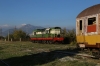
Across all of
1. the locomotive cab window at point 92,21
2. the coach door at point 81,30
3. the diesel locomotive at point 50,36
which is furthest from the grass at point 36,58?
the diesel locomotive at point 50,36

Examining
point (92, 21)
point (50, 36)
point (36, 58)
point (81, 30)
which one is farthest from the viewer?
point (50, 36)

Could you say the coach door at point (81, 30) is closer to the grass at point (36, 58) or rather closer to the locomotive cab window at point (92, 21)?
the locomotive cab window at point (92, 21)

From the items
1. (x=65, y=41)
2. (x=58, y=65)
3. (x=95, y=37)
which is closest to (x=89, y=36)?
(x=95, y=37)

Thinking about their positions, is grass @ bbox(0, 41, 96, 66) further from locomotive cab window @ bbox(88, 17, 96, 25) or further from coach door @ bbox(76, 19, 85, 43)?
locomotive cab window @ bbox(88, 17, 96, 25)

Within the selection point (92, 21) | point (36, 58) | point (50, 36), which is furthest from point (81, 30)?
point (50, 36)

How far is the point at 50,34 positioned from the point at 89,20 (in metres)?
27.4

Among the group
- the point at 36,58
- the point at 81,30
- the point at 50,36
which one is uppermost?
the point at 81,30

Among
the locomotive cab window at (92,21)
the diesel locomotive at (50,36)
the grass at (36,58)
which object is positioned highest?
the locomotive cab window at (92,21)

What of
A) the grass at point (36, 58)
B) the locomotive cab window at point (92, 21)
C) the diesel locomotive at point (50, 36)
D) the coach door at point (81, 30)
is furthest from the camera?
the diesel locomotive at point (50, 36)

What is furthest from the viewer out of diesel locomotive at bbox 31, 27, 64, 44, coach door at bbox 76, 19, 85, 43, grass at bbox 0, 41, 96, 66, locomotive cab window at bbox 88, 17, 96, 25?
diesel locomotive at bbox 31, 27, 64, 44

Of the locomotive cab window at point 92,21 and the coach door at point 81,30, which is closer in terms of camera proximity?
the locomotive cab window at point 92,21

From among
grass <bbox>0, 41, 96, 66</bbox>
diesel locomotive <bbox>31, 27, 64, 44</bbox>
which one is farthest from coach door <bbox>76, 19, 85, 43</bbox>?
diesel locomotive <bbox>31, 27, 64, 44</bbox>

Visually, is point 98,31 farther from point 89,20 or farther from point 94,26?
point 89,20

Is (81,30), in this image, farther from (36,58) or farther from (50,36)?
(50,36)
